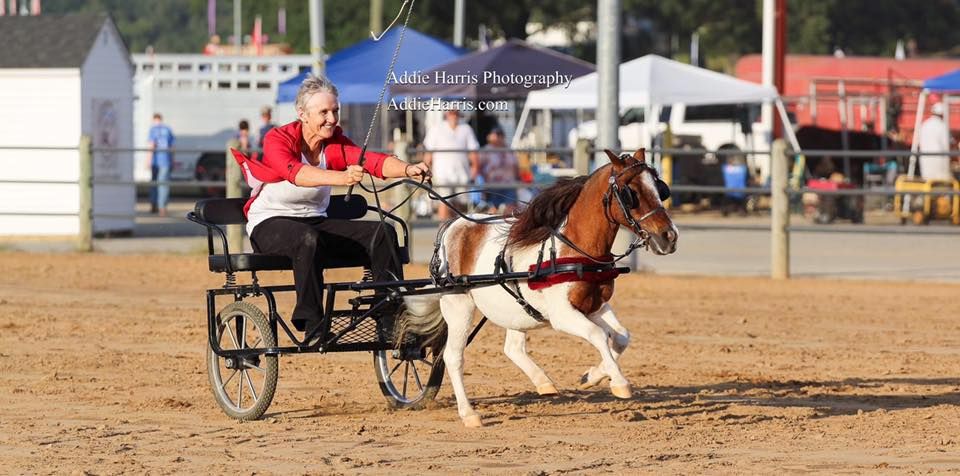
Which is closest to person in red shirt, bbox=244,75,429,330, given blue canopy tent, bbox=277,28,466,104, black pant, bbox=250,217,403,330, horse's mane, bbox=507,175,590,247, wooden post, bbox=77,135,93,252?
black pant, bbox=250,217,403,330

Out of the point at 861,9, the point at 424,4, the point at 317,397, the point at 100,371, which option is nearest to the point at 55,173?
the point at 100,371

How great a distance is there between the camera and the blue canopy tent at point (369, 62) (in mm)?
25000

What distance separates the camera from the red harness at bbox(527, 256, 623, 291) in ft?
26.0

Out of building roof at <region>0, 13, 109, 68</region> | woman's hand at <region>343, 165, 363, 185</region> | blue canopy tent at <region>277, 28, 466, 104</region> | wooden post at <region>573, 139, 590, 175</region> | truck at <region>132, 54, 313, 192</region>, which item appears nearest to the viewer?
woman's hand at <region>343, 165, 363, 185</region>

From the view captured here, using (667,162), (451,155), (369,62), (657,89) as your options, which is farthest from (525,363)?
(667,162)

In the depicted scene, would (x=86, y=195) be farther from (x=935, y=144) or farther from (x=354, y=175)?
(x=354, y=175)

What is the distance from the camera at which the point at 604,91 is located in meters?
17.4

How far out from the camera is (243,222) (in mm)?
9039

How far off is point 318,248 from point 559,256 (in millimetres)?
1285

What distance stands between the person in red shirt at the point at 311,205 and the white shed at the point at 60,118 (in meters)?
13.5

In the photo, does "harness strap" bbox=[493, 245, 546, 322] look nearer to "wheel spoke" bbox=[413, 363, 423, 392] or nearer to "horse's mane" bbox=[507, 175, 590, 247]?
"horse's mane" bbox=[507, 175, 590, 247]

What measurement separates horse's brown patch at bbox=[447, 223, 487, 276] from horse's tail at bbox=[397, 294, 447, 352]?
0.63ft

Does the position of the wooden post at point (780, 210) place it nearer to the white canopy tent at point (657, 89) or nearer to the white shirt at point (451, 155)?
the white shirt at point (451, 155)

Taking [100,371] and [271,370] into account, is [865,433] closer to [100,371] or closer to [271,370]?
[271,370]
